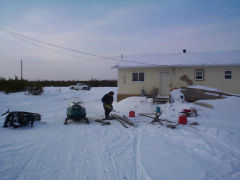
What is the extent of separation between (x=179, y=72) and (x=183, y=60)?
4.57 ft

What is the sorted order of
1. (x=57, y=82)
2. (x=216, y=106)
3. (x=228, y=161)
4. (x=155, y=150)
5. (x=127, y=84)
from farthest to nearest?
(x=57, y=82) → (x=127, y=84) → (x=216, y=106) → (x=155, y=150) → (x=228, y=161)

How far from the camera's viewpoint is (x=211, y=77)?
1606 cm

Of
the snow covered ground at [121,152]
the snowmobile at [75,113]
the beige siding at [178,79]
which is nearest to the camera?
the snow covered ground at [121,152]

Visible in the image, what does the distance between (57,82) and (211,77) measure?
4218 centimetres

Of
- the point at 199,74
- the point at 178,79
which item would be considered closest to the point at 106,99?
the point at 178,79

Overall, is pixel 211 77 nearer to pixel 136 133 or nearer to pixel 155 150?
pixel 136 133

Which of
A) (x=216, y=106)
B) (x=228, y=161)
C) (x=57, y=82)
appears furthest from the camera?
(x=57, y=82)

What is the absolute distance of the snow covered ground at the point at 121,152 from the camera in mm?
4039

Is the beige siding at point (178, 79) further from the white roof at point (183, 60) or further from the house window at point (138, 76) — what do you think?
the white roof at point (183, 60)

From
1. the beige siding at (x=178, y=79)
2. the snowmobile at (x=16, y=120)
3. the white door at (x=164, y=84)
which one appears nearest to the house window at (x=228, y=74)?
the beige siding at (x=178, y=79)

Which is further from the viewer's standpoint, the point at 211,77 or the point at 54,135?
the point at 211,77

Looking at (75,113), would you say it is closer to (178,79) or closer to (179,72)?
(178,79)

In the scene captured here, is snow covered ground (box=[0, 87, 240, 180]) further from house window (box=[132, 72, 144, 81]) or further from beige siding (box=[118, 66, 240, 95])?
Answer: house window (box=[132, 72, 144, 81])

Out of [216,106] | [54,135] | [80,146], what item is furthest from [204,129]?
[54,135]
